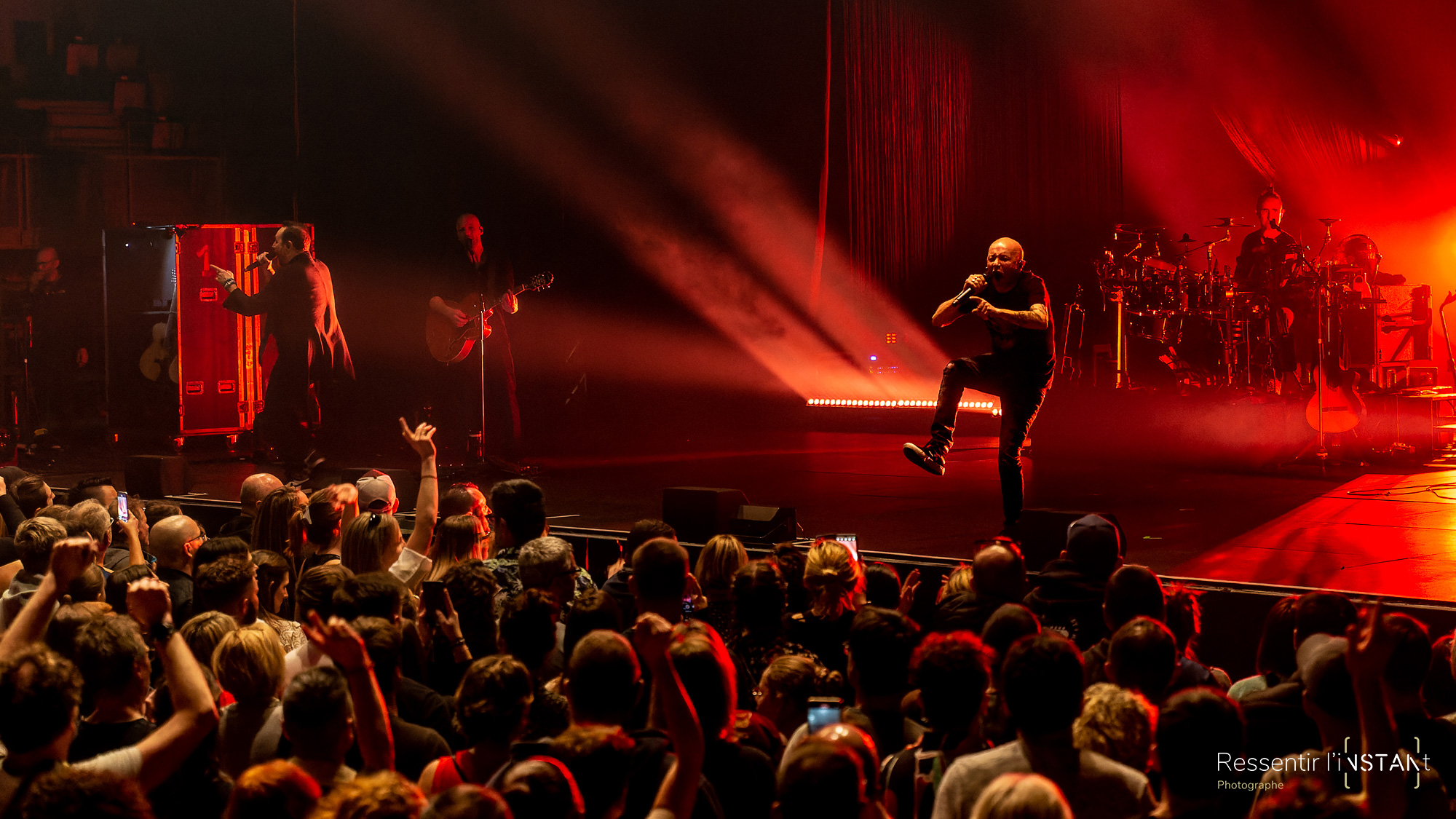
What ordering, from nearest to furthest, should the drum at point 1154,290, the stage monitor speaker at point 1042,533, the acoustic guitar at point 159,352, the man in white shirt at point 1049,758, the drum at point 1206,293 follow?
1. the man in white shirt at point 1049,758
2. the stage monitor speaker at point 1042,533
3. the drum at point 1206,293
4. the drum at point 1154,290
5. the acoustic guitar at point 159,352

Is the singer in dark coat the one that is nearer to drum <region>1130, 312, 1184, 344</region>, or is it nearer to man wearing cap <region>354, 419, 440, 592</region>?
man wearing cap <region>354, 419, 440, 592</region>

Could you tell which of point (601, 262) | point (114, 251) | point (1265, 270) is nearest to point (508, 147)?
point (601, 262)

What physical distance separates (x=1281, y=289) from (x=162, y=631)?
1042 cm

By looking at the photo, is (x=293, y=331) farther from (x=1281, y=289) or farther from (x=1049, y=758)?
(x=1049, y=758)

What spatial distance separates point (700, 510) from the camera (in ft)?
21.2

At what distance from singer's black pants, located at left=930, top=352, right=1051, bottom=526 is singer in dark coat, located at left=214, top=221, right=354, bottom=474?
6147 millimetres

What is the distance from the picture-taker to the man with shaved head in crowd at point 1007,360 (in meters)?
6.22

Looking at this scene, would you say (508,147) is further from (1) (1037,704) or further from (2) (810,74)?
(1) (1037,704)

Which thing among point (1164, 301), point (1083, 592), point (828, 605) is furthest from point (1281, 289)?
point (828, 605)

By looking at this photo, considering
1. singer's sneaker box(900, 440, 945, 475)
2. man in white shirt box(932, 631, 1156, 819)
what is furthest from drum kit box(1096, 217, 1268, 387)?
man in white shirt box(932, 631, 1156, 819)

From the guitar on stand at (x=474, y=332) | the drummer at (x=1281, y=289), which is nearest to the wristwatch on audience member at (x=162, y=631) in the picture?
the guitar on stand at (x=474, y=332)

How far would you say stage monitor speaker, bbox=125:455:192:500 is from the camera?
8633 mm

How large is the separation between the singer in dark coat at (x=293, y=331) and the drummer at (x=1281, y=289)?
845 centimetres

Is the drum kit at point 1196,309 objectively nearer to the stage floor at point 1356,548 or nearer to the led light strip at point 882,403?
the led light strip at point 882,403
